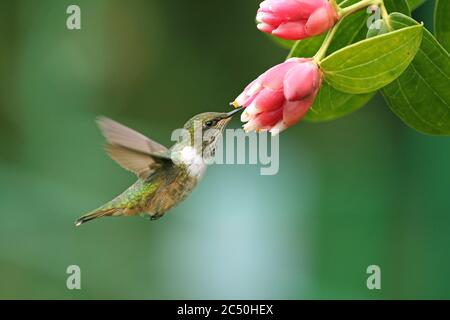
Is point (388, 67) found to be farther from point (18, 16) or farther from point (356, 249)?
point (18, 16)

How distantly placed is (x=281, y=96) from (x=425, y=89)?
0.84ft

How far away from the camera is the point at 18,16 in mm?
4418

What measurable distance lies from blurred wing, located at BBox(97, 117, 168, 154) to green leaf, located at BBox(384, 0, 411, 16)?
56 cm

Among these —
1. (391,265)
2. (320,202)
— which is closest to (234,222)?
(320,202)

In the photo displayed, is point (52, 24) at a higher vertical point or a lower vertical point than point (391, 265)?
higher

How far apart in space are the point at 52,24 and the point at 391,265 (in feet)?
7.57

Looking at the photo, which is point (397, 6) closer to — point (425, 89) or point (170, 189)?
point (425, 89)

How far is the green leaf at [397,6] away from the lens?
1.28 m

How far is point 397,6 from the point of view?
1.28m

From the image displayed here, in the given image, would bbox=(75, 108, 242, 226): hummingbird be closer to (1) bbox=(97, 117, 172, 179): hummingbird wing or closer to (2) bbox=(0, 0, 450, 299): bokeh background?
(1) bbox=(97, 117, 172, 179): hummingbird wing

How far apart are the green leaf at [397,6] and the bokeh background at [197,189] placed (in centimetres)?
239

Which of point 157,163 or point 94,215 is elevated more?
point 157,163

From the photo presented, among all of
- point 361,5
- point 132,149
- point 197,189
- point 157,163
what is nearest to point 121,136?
point 132,149
